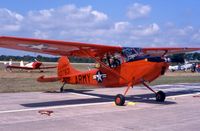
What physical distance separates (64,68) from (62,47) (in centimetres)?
384

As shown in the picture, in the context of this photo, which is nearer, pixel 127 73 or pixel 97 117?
pixel 97 117

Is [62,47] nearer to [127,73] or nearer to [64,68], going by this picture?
[127,73]

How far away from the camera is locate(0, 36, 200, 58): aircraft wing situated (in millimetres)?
11828

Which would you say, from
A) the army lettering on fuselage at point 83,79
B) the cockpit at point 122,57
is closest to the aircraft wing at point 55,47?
the cockpit at point 122,57

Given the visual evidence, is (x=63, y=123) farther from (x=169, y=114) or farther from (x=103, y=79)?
(x=103, y=79)

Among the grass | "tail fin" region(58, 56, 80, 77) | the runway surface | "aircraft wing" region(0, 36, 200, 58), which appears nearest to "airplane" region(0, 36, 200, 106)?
"aircraft wing" region(0, 36, 200, 58)

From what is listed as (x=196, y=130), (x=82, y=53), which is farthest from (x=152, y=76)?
(x=196, y=130)

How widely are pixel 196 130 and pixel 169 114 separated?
7.88 feet

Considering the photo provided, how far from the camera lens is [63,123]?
27.9 feet

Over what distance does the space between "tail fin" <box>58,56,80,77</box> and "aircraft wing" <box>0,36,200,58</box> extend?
5.78 feet

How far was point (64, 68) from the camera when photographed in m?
17.3

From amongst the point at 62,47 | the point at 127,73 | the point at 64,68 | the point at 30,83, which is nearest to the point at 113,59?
the point at 127,73

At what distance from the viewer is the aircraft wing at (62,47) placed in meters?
11.8

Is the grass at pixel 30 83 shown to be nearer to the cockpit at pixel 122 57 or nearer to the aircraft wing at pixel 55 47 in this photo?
the aircraft wing at pixel 55 47
